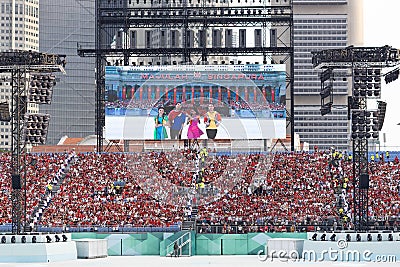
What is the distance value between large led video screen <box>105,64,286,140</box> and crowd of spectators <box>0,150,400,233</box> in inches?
76.1

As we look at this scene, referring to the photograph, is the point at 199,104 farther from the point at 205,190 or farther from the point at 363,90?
the point at 363,90

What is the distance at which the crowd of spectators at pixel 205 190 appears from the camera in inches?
2285

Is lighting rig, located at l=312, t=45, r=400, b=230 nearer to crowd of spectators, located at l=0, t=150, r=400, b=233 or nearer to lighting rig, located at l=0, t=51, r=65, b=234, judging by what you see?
crowd of spectators, located at l=0, t=150, r=400, b=233

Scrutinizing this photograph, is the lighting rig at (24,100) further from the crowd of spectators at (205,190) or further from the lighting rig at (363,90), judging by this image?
the lighting rig at (363,90)

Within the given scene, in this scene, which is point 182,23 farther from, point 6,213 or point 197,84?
point 6,213

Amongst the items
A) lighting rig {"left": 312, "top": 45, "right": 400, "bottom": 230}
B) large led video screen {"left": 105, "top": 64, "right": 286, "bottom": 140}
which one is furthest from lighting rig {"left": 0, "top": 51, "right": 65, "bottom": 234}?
large led video screen {"left": 105, "top": 64, "right": 286, "bottom": 140}

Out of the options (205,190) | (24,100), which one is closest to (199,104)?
(205,190)

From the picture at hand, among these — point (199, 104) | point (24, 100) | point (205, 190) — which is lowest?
point (205, 190)

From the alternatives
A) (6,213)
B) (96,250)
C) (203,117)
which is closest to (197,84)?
(203,117)

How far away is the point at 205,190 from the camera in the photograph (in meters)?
62.0

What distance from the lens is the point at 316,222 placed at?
182 ft

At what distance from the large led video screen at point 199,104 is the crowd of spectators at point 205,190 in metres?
1.93

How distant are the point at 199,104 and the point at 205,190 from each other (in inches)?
325

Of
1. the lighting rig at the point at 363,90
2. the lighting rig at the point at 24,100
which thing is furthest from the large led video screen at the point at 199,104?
the lighting rig at the point at 363,90
